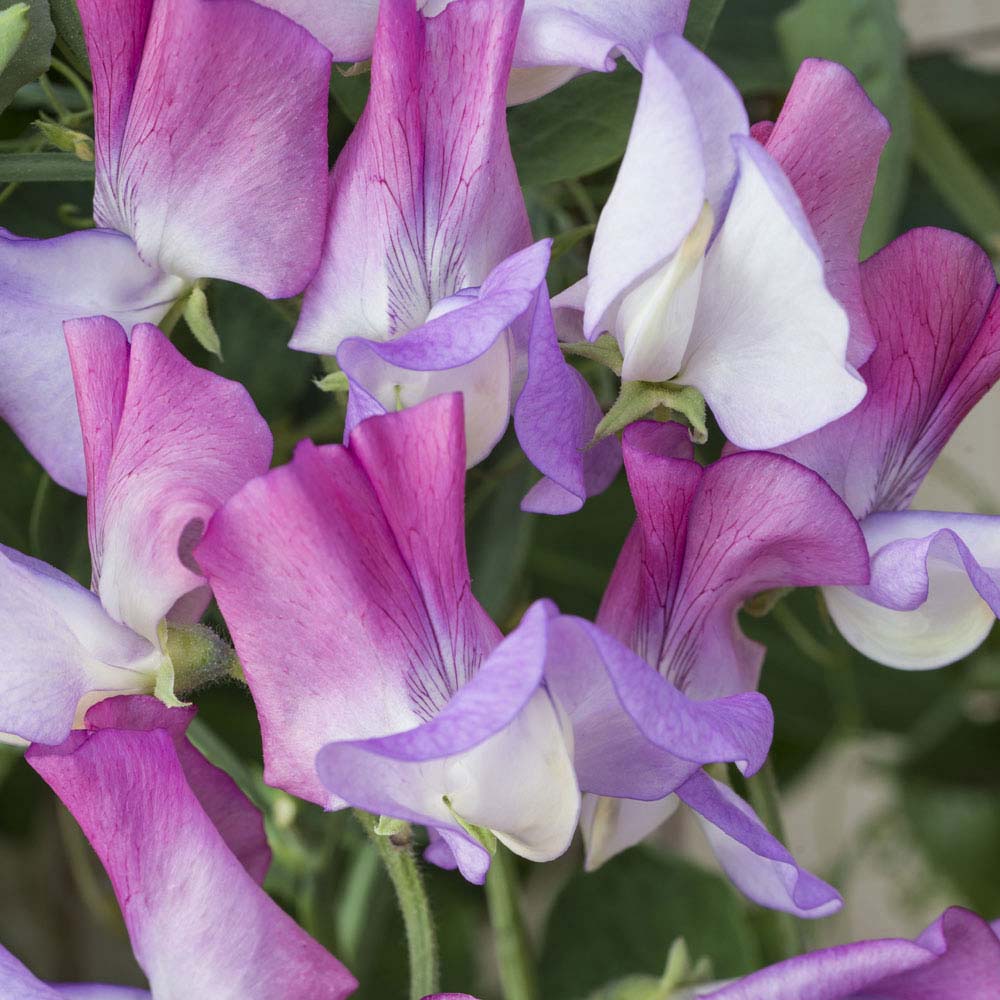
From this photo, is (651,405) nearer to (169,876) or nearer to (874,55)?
(169,876)

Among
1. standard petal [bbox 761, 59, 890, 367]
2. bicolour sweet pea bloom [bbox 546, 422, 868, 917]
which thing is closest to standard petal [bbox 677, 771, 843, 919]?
bicolour sweet pea bloom [bbox 546, 422, 868, 917]

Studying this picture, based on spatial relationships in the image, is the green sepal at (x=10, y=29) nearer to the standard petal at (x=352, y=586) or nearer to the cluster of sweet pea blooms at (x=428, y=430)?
the cluster of sweet pea blooms at (x=428, y=430)

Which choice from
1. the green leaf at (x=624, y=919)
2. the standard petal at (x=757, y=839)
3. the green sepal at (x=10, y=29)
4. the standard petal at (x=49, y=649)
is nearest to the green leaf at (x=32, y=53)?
the green sepal at (x=10, y=29)

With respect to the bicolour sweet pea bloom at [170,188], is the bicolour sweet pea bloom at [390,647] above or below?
below

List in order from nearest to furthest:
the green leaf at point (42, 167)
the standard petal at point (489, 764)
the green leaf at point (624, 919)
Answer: the standard petal at point (489, 764), the green leaf at point (42, 167), the green leaf at point (624, 919)

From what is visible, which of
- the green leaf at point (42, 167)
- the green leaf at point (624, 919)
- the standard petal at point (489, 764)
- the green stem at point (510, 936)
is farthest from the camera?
the green leaf at point (624, 919)

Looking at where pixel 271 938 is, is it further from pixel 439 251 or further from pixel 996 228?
pixel 996 228

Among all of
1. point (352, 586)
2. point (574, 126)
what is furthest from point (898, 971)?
point (574, 126)
